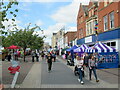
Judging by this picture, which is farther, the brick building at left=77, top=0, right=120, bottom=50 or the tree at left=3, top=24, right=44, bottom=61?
the tree at left=3, top=24, right=44, bottom=61

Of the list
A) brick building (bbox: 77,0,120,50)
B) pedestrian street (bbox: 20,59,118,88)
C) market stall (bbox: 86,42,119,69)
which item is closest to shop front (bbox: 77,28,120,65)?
brick building (bbox: 77,0,120,50)

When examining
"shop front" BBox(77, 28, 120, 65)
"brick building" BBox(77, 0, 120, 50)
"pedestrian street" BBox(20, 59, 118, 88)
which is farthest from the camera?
"brick building" BBox(77, 0, 120, 50)

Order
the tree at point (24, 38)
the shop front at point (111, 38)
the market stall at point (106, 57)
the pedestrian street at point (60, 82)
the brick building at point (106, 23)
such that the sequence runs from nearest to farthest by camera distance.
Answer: the pedestrian street at point (60, 82), the market stall at point (106, 57), the shop front at point (111, 38), the brick building at point (106, 23), the tree at point (24, 38)

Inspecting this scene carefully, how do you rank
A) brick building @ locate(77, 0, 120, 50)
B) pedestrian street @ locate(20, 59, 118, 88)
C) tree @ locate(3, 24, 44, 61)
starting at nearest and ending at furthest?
pedestrian street @ locate(20, 59, 118, 88) < brick building @ locate(77, 0, 120, 50) < tree @ locate(3, 24, 44, 61)

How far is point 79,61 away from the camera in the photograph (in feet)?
33.2

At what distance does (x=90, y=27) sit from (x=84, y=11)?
5318mm

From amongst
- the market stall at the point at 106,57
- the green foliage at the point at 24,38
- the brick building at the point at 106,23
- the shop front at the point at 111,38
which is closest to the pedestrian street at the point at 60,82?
the market stall at the point at 106,57

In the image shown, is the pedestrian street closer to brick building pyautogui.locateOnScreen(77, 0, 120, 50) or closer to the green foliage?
brick building pyautogui.locateOnScreen(77, 0, 120, 50)

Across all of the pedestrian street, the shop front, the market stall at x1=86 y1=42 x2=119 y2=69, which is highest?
the shop front

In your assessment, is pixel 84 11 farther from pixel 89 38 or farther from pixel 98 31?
pixel 98 31

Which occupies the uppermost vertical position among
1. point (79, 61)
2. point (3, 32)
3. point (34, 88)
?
point (3, 32)

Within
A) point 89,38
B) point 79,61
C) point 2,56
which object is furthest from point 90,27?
point 79,61

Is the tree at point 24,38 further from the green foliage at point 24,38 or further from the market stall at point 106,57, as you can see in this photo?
the market stall at point 106,57

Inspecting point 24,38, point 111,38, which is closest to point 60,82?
point 111,38
